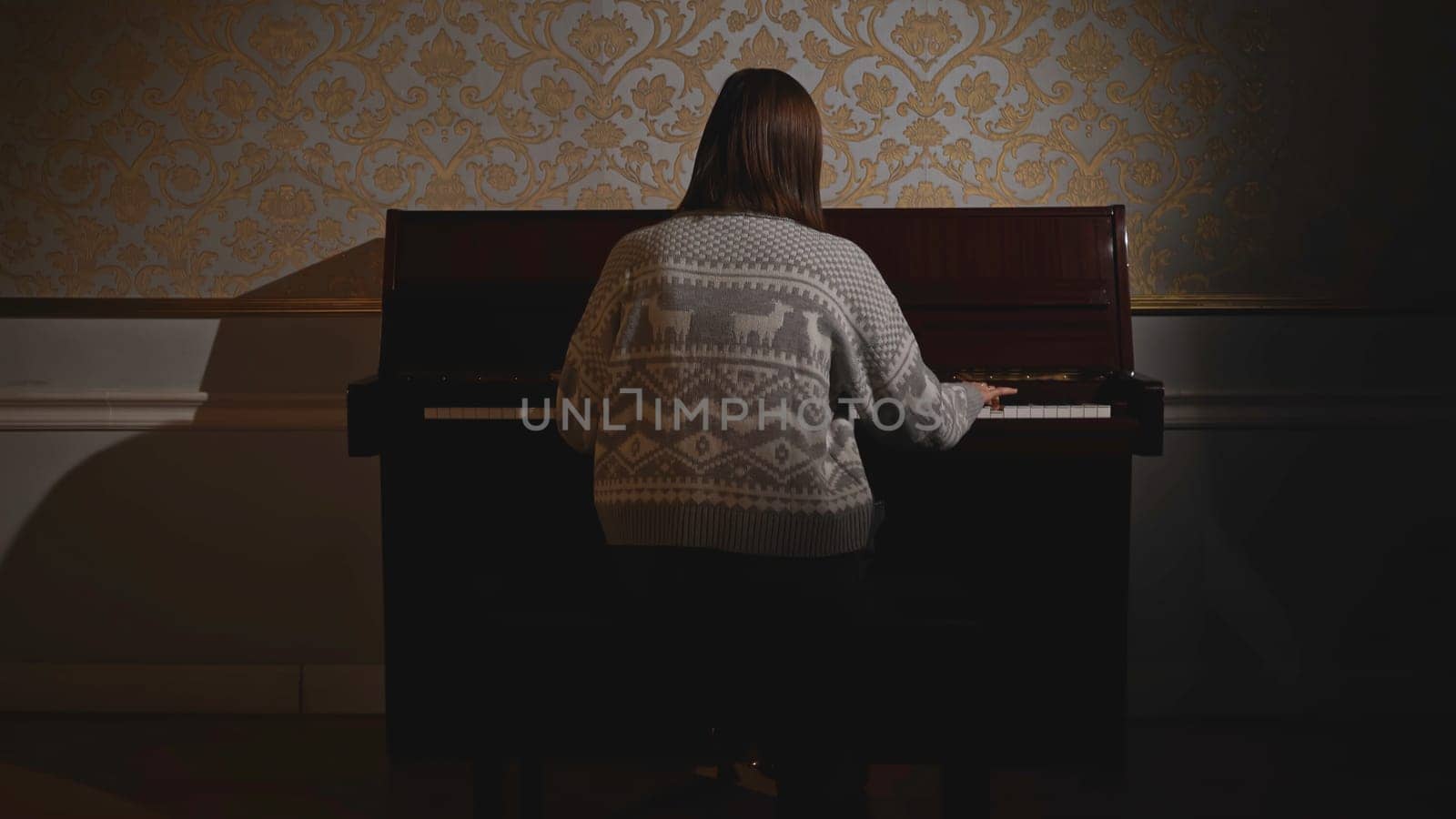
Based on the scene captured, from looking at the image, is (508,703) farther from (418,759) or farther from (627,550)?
(418,759)

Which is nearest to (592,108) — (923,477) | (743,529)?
(923,477)

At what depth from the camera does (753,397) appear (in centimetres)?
143

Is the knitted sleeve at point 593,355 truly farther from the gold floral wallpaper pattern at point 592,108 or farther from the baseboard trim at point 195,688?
the baseboard trim at point 195,688

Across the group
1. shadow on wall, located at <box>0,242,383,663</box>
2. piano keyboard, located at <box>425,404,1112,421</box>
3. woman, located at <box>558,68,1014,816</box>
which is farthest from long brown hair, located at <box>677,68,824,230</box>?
shadow on wall, located at <box>0,242,383,663</box>

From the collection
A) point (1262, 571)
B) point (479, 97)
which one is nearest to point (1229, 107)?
point (1262, 571)

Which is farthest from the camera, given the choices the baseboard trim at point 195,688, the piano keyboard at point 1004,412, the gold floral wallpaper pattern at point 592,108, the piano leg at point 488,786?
the baseboard trim at point 195,688

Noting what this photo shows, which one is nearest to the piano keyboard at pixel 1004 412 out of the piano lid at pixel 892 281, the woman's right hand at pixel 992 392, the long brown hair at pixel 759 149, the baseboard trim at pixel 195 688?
the woman's right hand at pixel 992 392

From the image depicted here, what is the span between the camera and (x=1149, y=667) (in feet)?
8.55

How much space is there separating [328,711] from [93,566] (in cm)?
64

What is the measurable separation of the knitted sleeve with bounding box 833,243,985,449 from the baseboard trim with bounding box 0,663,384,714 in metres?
1.58

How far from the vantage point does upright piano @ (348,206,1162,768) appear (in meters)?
2.18

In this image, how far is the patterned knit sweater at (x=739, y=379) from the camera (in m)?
1.43

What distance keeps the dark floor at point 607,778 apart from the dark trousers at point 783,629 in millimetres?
556

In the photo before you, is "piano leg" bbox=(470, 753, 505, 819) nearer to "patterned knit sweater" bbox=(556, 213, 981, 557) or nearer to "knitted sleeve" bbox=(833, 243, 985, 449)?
"patterned knit sweater" bbox=(556, 213, 981, 557)
